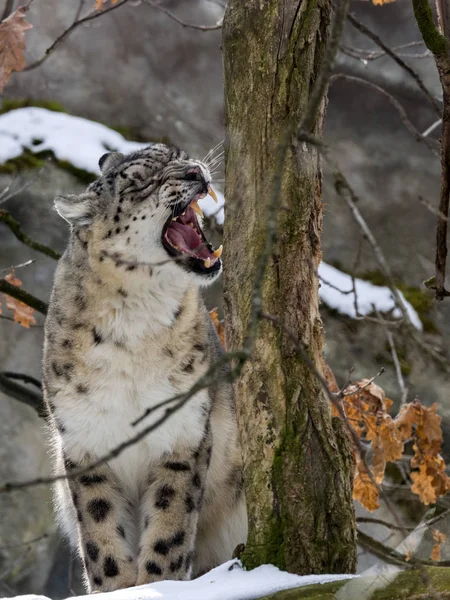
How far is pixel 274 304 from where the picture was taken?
317 cm

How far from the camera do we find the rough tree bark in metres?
3.02

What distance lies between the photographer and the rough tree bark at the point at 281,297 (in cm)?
302

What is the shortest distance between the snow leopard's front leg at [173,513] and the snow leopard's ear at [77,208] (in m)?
1.15

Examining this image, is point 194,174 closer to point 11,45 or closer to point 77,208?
point 77,208

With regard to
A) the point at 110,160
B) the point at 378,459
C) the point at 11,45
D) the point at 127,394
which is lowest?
the point at 378,459

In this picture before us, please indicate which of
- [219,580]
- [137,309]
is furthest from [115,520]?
[219,580]

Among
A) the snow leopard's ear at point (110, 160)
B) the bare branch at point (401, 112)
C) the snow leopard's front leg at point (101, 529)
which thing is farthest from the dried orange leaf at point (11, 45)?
the snow leopard's front leg at point (101, 529)

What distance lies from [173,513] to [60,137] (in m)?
5.76

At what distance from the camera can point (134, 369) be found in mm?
4082

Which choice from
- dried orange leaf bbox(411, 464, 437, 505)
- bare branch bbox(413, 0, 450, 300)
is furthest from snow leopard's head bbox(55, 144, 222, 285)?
dried orange leaf bbox(411, 464, 437, 505)

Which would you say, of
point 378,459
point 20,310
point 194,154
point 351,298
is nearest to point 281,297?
point 378,459

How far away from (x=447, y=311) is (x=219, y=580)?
5.87m

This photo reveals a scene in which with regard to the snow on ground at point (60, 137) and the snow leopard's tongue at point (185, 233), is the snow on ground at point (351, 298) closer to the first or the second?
the snow on ground at point (60, 137)

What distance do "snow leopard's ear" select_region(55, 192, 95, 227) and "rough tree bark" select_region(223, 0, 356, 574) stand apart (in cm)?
108
